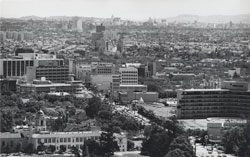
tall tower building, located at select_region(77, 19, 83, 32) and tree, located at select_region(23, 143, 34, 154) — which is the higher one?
tall tower building, located at select_region(77, 19, 83, 32)

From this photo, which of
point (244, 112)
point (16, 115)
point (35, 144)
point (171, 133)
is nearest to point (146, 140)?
point (171, 133)

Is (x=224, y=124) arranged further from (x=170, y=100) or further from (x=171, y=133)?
(x=170, y=100)

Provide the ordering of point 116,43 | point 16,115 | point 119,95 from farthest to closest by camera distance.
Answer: point 116,43
point 119,95
point 16,115

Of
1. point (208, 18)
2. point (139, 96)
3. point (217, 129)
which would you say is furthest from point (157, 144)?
point (208, 18)

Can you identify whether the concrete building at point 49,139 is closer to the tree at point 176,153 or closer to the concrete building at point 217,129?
the tree at point 176,153

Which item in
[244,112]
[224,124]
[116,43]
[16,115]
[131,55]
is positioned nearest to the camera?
[224,124]

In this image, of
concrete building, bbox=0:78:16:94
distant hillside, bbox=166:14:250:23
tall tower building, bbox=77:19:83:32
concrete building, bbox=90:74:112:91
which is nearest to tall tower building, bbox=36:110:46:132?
concrete building, bbox=0:78:16:94

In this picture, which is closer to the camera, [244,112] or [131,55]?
[244,112]

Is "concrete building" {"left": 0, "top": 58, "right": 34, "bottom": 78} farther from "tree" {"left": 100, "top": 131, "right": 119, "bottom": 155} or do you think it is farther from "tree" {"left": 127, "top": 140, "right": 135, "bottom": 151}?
"tree" {"left": 100, "top": 131, "right": 119, "bottom": 155}
